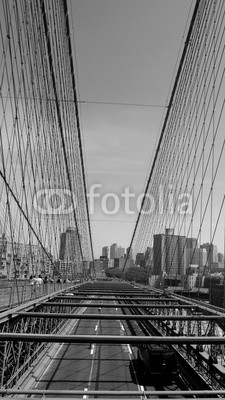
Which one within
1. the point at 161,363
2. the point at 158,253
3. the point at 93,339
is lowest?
the point at 161,363

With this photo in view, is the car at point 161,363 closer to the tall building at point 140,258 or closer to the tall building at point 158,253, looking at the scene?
the tall building at point 158,253

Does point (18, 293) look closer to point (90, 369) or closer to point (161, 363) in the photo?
point (161, 363)

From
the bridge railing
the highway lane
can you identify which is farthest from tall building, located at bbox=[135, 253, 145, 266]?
the bridge railing

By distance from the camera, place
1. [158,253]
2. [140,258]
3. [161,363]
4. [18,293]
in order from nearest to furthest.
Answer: [18,293]
[161,363]
[158,253]
[140,258]

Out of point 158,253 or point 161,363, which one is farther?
point 158,253

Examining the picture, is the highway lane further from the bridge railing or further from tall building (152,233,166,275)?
tall building (152,233,166,275)

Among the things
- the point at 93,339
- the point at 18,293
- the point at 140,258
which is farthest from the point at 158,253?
the point at 93,339

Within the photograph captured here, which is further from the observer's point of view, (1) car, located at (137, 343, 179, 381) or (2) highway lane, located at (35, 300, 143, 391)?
(1) car, located at (137, 343, 179, 381)

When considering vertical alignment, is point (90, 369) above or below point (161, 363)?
below
